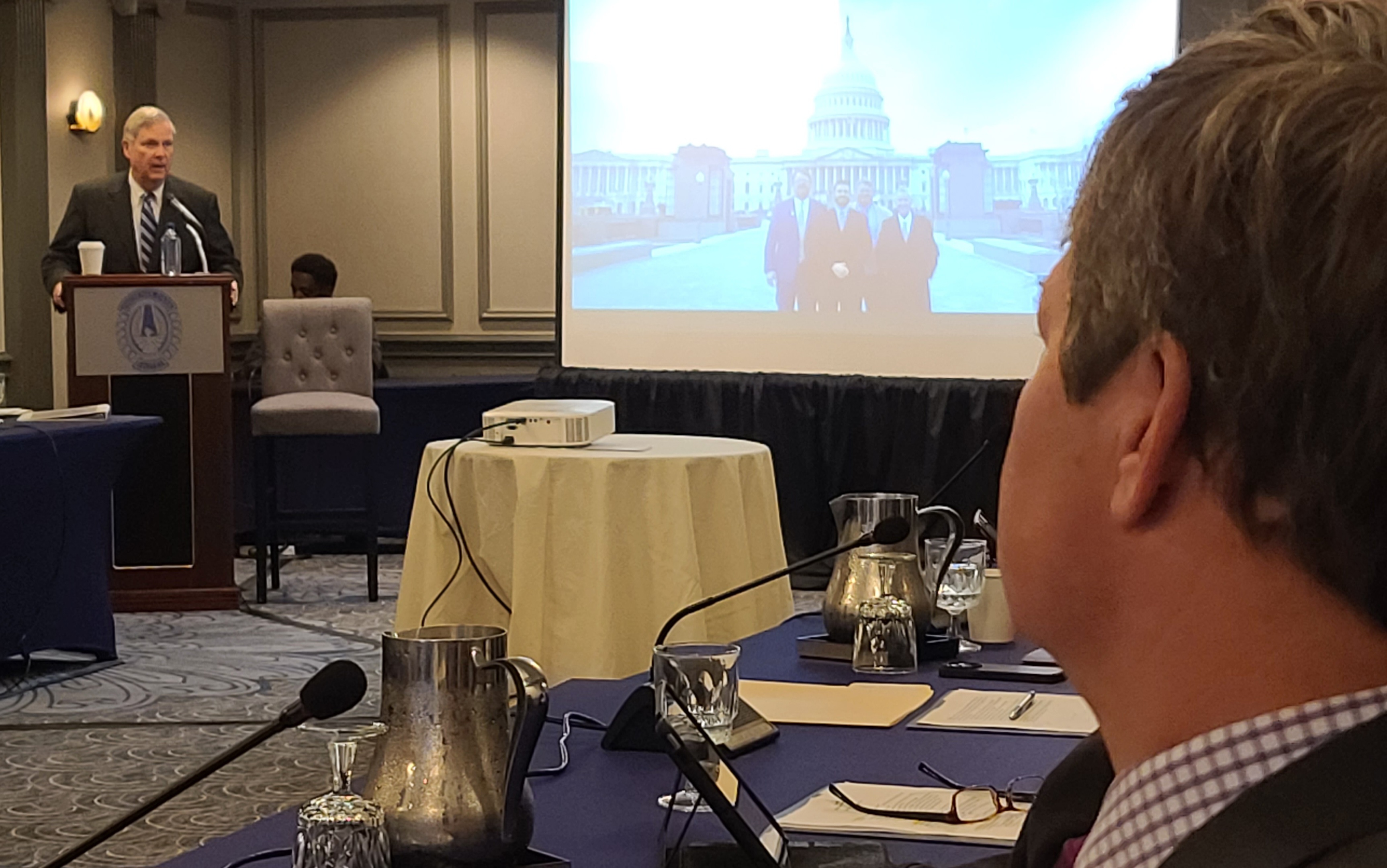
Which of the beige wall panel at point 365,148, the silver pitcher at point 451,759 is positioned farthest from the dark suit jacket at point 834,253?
the silver pitcher at point 451,759

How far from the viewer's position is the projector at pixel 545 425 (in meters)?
3.64

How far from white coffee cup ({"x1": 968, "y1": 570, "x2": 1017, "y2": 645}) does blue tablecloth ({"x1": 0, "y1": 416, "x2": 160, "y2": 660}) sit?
9.82 feet

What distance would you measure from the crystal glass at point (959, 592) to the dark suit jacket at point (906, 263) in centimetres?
410

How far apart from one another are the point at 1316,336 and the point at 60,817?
10.7 ft

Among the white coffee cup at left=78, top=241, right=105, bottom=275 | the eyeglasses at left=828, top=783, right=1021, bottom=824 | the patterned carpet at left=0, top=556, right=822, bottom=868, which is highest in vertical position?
the white coffee cup at left=78, top=241, right=105, bottom=275

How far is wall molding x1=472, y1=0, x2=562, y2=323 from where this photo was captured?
27.8ft

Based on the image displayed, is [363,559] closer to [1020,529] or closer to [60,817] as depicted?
[60,817]

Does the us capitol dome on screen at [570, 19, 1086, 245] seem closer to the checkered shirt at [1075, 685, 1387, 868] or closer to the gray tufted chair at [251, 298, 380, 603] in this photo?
the gray tufted chair at [251, 298, 380, 603]

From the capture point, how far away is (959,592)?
7.05ft

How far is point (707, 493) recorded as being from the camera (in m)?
3.67

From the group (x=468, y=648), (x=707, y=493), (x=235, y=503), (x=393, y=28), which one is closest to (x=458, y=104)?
(x=393, y=28)

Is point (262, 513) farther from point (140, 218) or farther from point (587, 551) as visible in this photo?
point (587, 551)

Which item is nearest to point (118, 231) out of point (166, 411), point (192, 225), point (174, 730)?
point (192, 225)

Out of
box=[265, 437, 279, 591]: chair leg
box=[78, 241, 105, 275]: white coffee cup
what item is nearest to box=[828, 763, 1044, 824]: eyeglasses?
box=[78, 241, 105, 275]: white coffee cup
